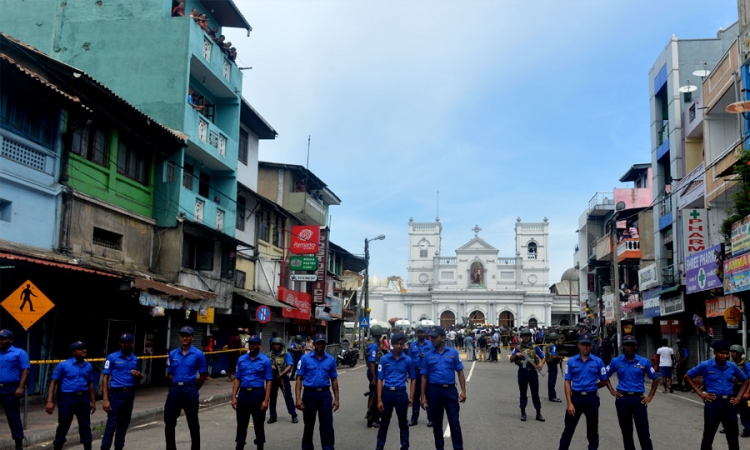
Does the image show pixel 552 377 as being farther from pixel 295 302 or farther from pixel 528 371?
pixel 295 302

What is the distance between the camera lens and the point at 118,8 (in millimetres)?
22484

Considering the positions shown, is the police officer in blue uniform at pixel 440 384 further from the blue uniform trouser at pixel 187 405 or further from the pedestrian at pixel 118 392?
the pedestrian at pixel 118 392

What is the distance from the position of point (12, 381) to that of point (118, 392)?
5.37 feet

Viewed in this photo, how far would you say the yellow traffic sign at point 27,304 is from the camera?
462 inches

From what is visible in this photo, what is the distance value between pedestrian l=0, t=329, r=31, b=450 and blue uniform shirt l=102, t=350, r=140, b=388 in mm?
1230

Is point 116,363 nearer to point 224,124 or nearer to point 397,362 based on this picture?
point 397,362

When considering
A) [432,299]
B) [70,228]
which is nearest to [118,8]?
[70,228]

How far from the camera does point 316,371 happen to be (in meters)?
9.44

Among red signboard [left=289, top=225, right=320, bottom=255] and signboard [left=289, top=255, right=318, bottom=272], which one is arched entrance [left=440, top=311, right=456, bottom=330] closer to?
red signboard [left=289, top=225, right=320, bottom=255]

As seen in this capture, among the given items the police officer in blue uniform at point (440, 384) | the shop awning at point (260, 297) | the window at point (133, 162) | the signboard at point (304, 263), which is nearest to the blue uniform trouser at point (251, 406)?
the police officer in blue uniform at point (440, 384)

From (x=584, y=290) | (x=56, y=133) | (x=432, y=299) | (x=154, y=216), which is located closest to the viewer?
(x=56, y=133)

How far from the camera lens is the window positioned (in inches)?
764

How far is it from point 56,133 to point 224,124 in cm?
998

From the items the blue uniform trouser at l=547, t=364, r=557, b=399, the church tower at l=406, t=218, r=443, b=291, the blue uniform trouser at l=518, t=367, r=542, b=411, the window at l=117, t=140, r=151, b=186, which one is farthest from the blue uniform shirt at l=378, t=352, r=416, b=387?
the church tower at l=406, t=218, r=443, b=291
